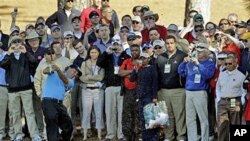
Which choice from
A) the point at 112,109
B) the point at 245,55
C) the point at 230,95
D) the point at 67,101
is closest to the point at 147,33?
the point at 112,109

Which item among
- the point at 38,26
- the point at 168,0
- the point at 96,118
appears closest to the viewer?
the point at 96,118

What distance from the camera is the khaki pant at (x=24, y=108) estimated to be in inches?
522

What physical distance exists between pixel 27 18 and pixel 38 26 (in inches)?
417

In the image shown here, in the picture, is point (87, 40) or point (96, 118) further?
point (87, 40)

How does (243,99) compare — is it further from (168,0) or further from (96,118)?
(168,0)

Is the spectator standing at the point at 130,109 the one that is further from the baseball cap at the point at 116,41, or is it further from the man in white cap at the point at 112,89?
the baseball cap at the point at 116,41

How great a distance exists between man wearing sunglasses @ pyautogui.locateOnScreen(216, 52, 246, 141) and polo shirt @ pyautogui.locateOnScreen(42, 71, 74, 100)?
267cm

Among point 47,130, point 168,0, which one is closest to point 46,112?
point 47,130

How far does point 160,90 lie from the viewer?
12.6 metres

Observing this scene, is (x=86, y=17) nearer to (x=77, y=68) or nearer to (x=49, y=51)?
(x=77, y=68)

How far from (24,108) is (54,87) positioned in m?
1.28

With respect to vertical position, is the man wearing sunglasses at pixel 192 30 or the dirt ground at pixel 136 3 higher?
the dirt ground at pixel 136 3

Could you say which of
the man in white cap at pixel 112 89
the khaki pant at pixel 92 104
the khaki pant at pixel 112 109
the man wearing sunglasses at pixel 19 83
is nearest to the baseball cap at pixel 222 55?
the man in white cap at pixel 112 89

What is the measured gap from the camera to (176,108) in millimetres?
12594
